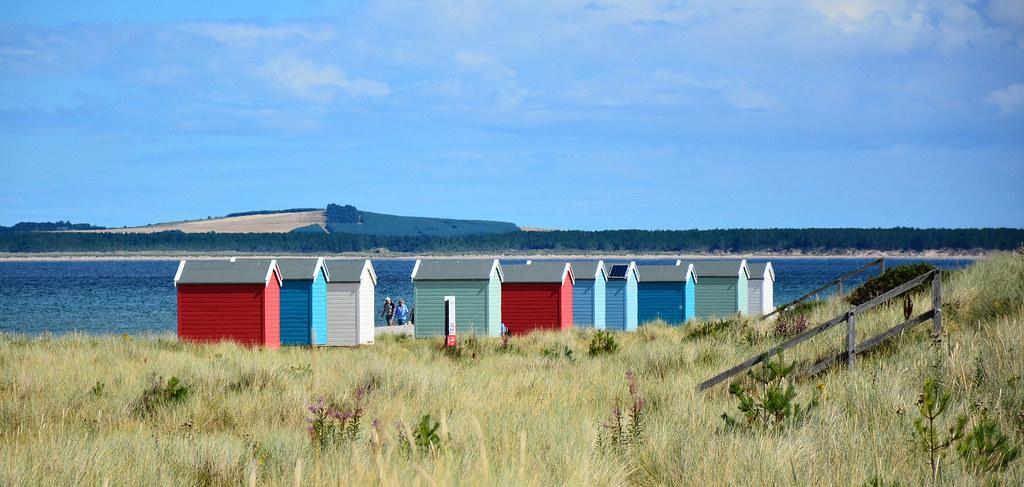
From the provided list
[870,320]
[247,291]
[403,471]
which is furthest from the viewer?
[247,291]

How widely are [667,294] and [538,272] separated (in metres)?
→ 6.36

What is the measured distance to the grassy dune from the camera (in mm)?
7781

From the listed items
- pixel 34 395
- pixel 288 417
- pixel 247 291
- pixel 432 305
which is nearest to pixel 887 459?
pixel 288 417

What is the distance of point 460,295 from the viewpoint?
110 ft

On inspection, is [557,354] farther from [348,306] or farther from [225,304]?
[348,306]

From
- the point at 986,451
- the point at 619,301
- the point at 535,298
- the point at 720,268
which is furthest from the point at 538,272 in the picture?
the point at 986,451

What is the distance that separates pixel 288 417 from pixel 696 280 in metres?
30.3

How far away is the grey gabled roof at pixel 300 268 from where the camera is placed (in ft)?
98.2

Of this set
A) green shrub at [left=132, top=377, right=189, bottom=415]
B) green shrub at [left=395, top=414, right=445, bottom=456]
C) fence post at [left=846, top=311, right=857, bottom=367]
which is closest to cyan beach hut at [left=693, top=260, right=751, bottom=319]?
fence post at [left=846, top=311, right=857, bottom=367]

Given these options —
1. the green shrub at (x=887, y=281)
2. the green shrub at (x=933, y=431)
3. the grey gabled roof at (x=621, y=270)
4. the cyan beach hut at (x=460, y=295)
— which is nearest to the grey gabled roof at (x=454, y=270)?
the cyan beach hut at (x=460, y=295)

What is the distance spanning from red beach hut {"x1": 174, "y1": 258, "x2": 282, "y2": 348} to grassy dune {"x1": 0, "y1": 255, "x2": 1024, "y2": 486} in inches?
319

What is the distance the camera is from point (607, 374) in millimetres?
15250

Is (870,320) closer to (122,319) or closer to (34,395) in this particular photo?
(34,395)

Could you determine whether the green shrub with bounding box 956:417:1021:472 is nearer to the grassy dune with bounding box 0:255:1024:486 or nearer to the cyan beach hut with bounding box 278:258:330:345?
the grassy dune with bounding box 0:255:1024:486
